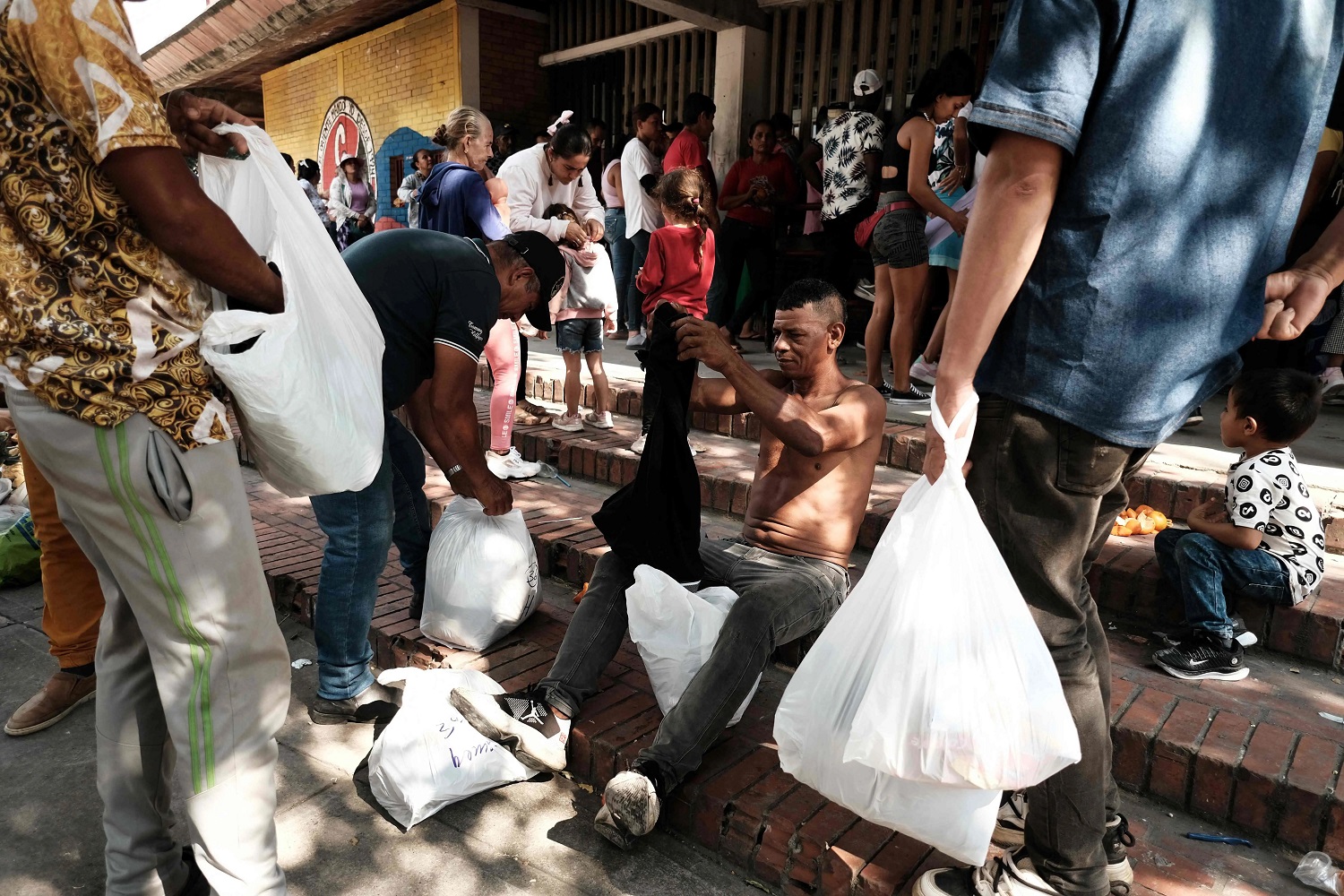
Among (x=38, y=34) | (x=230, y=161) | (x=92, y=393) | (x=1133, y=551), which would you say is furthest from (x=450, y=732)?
(x=1133, y=551)

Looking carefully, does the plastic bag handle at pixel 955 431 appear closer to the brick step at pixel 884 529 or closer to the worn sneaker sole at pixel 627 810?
the worn sneaker sole at pixel 627 810

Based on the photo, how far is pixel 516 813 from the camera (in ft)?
7.77

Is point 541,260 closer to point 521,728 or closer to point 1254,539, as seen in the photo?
Result: point 521,728

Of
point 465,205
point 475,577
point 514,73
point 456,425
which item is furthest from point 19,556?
point 514,73

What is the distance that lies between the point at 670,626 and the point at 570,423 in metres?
2.78

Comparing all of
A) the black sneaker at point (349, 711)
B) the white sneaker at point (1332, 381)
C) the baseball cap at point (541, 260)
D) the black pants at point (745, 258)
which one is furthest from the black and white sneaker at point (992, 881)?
the black pants at point (745, 258)

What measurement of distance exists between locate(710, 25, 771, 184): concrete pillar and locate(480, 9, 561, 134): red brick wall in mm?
3674

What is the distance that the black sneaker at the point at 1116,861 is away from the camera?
1.90 metres

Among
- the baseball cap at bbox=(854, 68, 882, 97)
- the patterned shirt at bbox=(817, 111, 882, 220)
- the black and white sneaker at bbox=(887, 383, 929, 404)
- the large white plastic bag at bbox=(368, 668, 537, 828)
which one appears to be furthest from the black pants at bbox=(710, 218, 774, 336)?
the large white plastic bag at bbox=(368, 668, 537, 828)

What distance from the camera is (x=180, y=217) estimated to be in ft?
4.94

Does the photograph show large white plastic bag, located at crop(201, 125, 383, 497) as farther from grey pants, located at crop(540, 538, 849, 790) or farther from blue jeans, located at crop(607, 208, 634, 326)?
blue jeans, located at crop(607, 208, 634, 326)

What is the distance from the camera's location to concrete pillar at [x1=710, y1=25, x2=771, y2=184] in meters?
7.67

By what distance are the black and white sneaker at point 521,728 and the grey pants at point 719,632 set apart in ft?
0.21

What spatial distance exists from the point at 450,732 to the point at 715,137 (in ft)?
22.1
